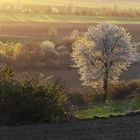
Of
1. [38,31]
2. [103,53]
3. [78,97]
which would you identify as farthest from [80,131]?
[38,31]

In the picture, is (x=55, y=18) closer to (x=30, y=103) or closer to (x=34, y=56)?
(x=34, y=56)

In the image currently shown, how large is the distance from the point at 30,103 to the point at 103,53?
42.1 metres

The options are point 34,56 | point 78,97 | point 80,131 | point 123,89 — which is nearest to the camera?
point 80,131

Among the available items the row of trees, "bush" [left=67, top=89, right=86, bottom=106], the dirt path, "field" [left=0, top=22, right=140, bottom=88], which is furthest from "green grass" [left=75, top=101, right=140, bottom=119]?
the row of trees

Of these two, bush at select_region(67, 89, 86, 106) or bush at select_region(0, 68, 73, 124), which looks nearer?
bush at select_region(0, 68, 73, 124)

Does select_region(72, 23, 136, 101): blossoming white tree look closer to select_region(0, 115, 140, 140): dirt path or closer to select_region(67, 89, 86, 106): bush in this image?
select_region(67, 89, 86, 106): bush

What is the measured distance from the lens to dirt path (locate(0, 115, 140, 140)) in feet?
57.1

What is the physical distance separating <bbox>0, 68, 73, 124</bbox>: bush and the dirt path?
134 centimetres

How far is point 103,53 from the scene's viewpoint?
6303 cm

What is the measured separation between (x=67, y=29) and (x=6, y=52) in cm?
3798

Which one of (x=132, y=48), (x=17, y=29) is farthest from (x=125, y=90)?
(x=17, y=29)

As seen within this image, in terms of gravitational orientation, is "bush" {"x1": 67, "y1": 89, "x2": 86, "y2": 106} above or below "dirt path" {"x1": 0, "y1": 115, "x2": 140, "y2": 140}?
below

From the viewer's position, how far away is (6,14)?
139750 mm

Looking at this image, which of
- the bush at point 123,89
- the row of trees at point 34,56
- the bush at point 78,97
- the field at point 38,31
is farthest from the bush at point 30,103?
the row of trees at point 34,56
